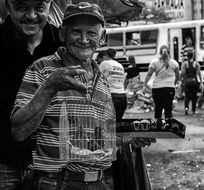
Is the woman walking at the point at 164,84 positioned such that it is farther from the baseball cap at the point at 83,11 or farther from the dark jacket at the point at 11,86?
the baseball cap at the point at 83,11

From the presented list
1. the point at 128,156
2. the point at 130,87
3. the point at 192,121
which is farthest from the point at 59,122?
the point at 130,87

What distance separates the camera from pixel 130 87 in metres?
15.9

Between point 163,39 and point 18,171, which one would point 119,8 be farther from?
point 163,39

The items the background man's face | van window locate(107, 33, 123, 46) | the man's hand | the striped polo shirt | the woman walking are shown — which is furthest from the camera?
van window locate(107, 33, 123, 46)

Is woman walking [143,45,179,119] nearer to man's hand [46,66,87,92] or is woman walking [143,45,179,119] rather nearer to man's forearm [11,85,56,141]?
man's forearm [11,85,56,141]

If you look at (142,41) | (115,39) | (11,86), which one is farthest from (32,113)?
(115,39)

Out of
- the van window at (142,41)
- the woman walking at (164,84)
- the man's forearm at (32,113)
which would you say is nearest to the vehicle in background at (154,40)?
the van window at (142,41)

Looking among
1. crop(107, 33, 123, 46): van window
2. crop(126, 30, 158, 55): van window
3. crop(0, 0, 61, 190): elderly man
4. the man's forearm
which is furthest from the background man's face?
crop(107, 33, 123, 46): van window

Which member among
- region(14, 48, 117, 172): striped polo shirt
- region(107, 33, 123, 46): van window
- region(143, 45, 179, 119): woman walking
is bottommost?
region(143, 45, 179, 119): woman walking

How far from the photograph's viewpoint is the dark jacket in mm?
2418

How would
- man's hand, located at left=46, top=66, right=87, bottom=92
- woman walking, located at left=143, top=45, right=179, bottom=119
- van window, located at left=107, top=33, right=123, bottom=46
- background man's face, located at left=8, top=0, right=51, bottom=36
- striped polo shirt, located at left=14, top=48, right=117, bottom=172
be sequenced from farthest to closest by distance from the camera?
van window, located at left=107, top=33, right=123, bottom=46, woman walking, located at left=143, top=45, right=179, bottom=119, background man's face, located at left=8, top=0, right=51, bottom=36, striped polo shirt, located at left=14, top=48, right=117, bottom=172, man's hand, located at left=46, top=66, right=87, bottom=92

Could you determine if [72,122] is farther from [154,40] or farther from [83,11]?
[154,40]

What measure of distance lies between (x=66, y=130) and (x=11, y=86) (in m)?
0.45

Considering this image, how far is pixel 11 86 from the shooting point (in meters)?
2.45
